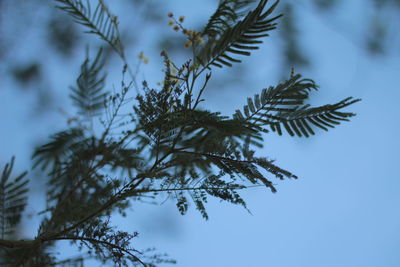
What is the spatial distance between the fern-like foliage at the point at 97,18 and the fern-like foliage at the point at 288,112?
0.75 feet

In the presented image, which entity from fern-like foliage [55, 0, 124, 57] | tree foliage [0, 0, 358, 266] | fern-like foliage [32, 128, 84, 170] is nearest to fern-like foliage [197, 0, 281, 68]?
tree foliage [0, 0, 358, 266]

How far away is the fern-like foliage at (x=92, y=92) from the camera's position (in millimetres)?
569

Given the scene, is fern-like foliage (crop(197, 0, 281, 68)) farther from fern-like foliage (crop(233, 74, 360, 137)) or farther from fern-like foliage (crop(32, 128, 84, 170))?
fern-like foliage (crop(32, 128, 84, 170))

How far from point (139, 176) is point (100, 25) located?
24 cm

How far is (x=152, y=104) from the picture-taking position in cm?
35

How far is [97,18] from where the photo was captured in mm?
482

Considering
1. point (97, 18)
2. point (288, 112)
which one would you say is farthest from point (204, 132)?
point (97, 18)

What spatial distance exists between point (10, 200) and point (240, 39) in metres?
0.36

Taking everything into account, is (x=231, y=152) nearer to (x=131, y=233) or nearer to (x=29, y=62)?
(x=131, y=233)

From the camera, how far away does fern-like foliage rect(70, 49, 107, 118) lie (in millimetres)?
569

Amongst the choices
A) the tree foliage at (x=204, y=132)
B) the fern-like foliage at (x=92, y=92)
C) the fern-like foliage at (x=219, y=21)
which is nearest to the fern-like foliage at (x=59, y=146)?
the fern-like foliage at (x=92, y=92)

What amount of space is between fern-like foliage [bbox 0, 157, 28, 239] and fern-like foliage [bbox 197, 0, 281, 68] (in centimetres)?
29

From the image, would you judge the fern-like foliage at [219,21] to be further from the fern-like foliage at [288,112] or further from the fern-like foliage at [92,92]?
the fern-like foliage at [92,92]

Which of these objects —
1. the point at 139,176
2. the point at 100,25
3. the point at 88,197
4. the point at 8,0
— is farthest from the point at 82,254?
the point at 8,0
